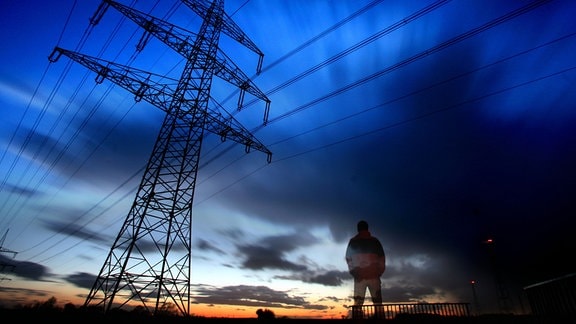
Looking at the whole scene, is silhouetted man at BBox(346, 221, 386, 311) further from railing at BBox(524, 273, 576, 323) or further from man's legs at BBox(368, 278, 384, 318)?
railing at BBox(524, 273, 576, 323)

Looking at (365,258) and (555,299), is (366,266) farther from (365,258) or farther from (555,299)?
(555,299)

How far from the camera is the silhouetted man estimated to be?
1888 cm

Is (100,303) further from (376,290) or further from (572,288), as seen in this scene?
(572,288)

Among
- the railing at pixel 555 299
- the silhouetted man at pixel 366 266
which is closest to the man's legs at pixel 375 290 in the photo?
the silhouetted man at pixel 366 266

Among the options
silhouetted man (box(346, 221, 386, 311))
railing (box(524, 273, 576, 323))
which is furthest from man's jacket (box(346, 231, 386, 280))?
railing (box(524, 273, 576, 323))

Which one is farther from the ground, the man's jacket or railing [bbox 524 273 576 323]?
the man's jacket

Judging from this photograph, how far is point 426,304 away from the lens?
41.6ft

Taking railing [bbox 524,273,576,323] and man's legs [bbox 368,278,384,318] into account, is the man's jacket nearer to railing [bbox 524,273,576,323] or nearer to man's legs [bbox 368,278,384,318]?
man's legs [bbox 368,278,384,318]

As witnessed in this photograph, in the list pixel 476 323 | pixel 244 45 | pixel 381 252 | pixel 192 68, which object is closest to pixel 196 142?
pixel 192 68

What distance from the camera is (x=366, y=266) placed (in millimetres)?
19031

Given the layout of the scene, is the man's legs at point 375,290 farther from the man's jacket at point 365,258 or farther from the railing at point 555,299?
the railing at point 555,299

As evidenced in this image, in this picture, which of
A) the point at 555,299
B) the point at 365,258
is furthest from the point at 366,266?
the point at 555,299

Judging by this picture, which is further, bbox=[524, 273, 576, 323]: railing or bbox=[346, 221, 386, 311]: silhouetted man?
bbox=[346, 221, 386, 311]: silhouetted man

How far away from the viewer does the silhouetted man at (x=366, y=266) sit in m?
18.9
